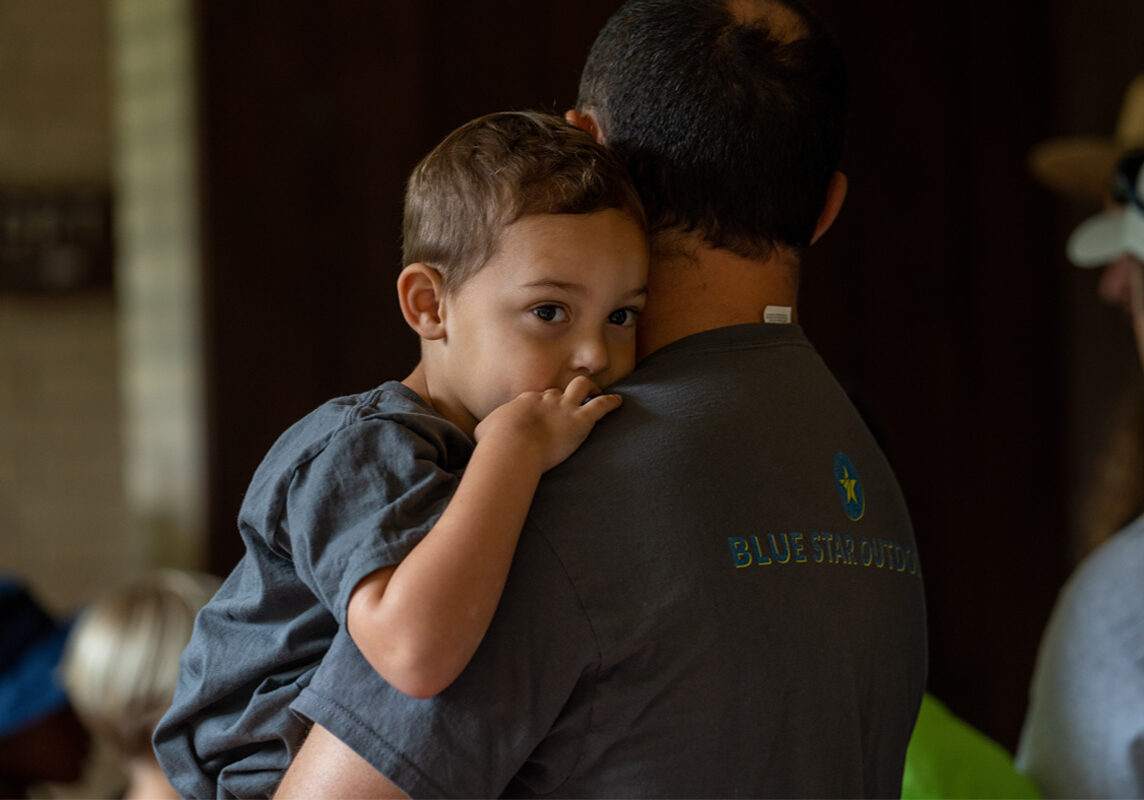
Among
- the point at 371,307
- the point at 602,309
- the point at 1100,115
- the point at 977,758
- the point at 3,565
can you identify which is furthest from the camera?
the point at 3,565

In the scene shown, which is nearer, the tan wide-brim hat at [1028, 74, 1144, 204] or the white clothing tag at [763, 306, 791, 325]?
the white clothing tag at [763, 306, 791, 325]

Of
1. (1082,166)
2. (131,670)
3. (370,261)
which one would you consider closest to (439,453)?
(131,670)

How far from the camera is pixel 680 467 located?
91 centimetres

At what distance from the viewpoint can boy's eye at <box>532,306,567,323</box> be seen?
3.40ft

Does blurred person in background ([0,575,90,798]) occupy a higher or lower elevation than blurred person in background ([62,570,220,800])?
lower

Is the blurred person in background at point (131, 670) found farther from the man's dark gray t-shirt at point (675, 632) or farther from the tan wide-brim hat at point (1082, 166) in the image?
the tan wide-brim hat at point (1082, 166)

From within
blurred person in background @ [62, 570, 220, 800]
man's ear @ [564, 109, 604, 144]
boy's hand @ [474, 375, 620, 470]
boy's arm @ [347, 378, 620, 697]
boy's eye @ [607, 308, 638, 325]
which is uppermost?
man's ear @ [564, 109, 604, 144]

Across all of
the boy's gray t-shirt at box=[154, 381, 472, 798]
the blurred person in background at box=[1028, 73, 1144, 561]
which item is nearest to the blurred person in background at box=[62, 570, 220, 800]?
the boy's gray t-shirt at box=[154, 381, 472, 798]

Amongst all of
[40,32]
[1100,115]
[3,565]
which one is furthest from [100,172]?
[1100,115]

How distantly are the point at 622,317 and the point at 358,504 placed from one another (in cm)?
31

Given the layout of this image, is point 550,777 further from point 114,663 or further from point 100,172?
point 100,172

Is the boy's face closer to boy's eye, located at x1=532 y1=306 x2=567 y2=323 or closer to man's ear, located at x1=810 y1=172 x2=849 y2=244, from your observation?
boy's eye, located at x1=532 y1=306 x2=567 y2=323

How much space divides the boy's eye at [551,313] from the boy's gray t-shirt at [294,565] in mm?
125

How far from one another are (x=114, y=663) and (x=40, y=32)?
333 centimetres
